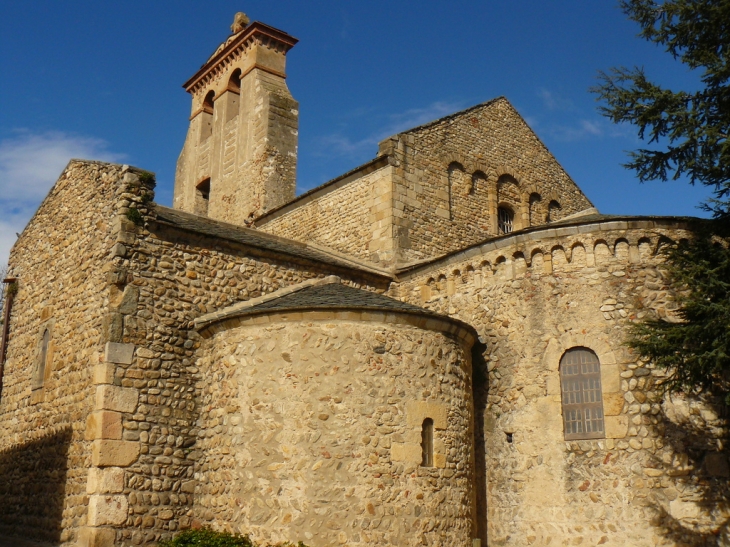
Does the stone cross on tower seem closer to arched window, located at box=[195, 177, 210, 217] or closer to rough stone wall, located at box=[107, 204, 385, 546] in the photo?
arched window, located at box=[195, 177, 210, 217]

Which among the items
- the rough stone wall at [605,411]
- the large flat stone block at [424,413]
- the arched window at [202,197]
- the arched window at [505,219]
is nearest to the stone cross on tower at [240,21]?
the arched window at [202,197]

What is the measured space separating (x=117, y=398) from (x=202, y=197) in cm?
1485

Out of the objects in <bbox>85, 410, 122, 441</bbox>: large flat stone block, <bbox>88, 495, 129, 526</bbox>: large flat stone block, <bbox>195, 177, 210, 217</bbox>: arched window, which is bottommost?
<bbox>88, 495, 129, 526</bbox>: large flat stone block

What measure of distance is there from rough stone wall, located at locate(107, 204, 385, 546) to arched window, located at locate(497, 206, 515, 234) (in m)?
8.12

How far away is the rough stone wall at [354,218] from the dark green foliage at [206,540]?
23.9 feet

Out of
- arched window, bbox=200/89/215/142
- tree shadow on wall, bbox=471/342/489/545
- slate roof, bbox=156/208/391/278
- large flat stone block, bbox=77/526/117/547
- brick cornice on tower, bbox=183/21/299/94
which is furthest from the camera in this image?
arched window, bbox=200/89/215/142

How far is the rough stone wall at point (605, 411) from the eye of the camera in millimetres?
11781

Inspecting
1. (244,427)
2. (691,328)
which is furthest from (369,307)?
(691,328)

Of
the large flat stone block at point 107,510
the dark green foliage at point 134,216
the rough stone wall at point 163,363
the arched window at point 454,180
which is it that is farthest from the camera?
the arched window at point 454,180

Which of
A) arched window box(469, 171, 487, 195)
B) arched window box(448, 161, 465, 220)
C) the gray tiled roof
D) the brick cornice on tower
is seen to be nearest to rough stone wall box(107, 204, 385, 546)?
the gray tiled roof

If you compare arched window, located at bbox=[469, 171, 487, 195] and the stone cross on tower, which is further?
the stone cross on tower

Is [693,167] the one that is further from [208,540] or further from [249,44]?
[249,44]

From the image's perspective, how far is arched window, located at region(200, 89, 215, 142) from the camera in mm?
25844

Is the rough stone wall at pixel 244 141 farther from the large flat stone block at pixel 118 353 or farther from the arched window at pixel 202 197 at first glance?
the large flat stone block at pixel 118 353
